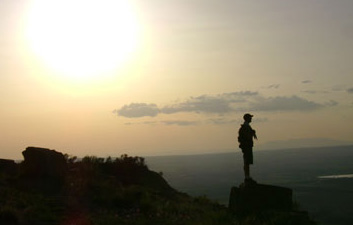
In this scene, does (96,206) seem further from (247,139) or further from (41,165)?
(247,139)

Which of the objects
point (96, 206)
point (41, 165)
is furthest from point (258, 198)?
point (41, 165)

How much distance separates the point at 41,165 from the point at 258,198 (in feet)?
37.3

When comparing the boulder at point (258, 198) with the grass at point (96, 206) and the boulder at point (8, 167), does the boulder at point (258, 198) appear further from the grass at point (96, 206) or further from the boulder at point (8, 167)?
the boulder at point (8, 167)

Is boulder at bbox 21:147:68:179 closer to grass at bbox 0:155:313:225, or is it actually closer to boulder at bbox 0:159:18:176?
grass at bbox 0:155:313:225

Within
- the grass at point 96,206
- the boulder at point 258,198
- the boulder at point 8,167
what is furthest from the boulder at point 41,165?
the boulder at point 258,198

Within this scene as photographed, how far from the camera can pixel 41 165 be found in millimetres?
24609

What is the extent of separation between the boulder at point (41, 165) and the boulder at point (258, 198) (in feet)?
32.1

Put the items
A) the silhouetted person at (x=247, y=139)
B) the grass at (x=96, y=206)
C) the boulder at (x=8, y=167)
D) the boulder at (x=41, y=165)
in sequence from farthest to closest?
the boulder at (x=8, y=167), the boulder at (x=41, y=165), the silhouetted person at (x=247, y=139), the grass at (x=96, y=206)

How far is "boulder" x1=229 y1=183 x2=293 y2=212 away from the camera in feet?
62.2

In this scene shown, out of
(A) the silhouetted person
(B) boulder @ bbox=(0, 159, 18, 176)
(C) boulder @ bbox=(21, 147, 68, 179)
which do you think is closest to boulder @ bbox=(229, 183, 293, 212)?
(A) the silhouetted person

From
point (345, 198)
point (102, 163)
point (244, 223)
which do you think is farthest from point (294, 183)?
point (244, 223)

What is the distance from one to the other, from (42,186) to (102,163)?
301 inches

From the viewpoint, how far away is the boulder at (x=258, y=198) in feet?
62.2

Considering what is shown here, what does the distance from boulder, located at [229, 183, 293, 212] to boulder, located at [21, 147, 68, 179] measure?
977 centimetres
